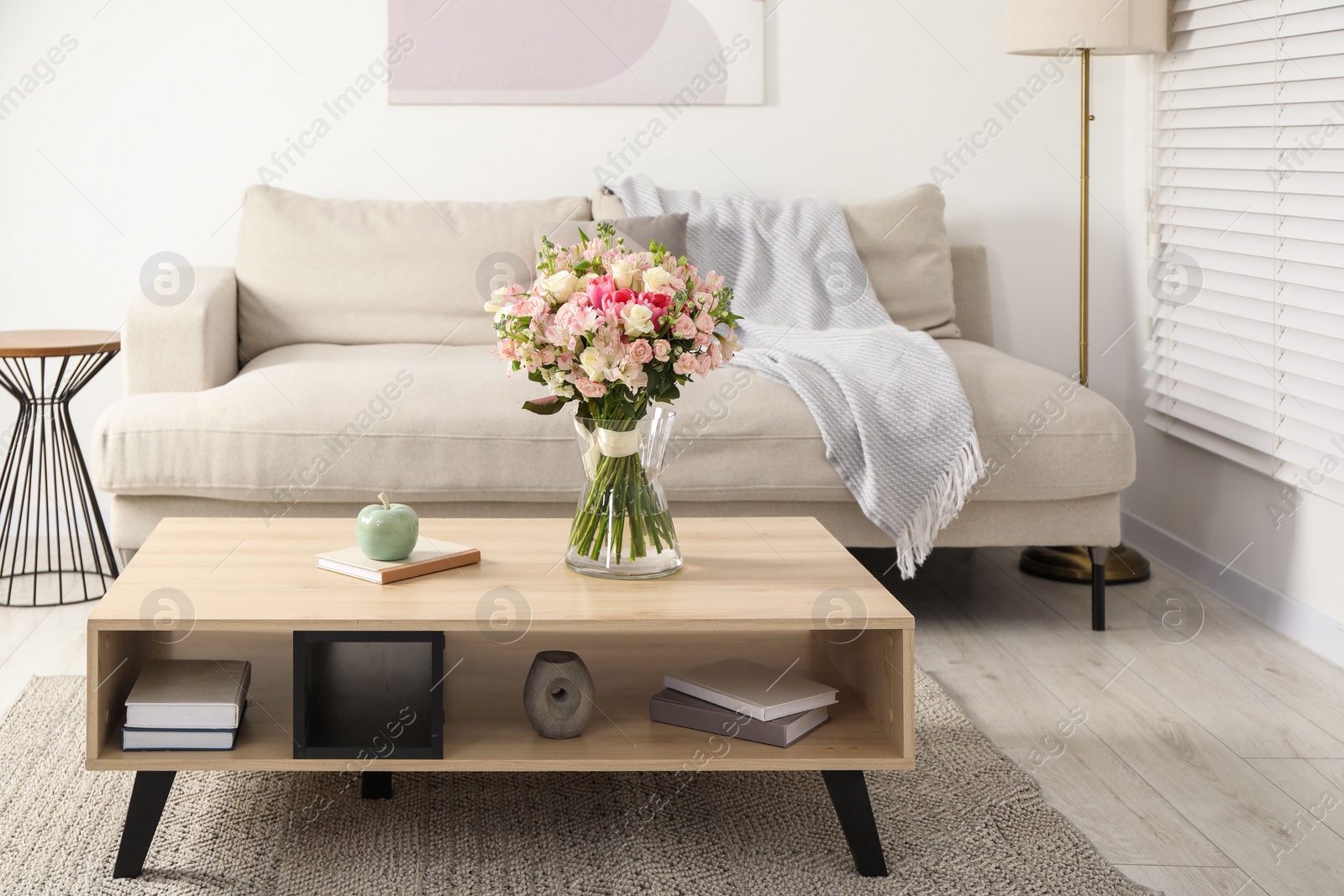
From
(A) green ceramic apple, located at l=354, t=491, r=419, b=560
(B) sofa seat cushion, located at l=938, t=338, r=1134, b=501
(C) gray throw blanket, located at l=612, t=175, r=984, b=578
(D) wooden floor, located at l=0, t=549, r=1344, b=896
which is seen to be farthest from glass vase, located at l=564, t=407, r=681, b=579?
(B) sofa seat cushion, located at l=938, t=338, r=1134, b=501

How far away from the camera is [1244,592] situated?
2818 mm

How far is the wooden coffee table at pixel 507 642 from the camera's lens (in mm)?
1508

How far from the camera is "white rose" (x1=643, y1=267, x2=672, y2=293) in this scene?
5.16 feet

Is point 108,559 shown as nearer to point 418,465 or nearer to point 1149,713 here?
point 418,465

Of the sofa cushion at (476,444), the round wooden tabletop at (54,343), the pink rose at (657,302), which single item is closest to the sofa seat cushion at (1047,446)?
the sofa cushion at (476,444)

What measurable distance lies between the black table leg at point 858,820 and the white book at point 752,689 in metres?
0.10

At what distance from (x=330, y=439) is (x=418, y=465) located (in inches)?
7.2

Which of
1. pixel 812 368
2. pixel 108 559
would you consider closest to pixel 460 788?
pixel 812 368

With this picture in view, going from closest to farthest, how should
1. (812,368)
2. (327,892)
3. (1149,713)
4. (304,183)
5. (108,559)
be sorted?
1. (327,892)
2. (1149,713)
3. (812,368)
4. (108,559)
5. (304,183)

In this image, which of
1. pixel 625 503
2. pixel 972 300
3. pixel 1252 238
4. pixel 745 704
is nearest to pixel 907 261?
pixel 972 300

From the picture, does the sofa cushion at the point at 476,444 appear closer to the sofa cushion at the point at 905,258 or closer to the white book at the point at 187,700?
the sofa cushion at the point at 905,258

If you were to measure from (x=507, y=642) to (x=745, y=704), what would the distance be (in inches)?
18.1

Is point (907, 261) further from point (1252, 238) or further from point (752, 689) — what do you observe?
point (752, 689)

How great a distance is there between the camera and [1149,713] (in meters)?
2.19
